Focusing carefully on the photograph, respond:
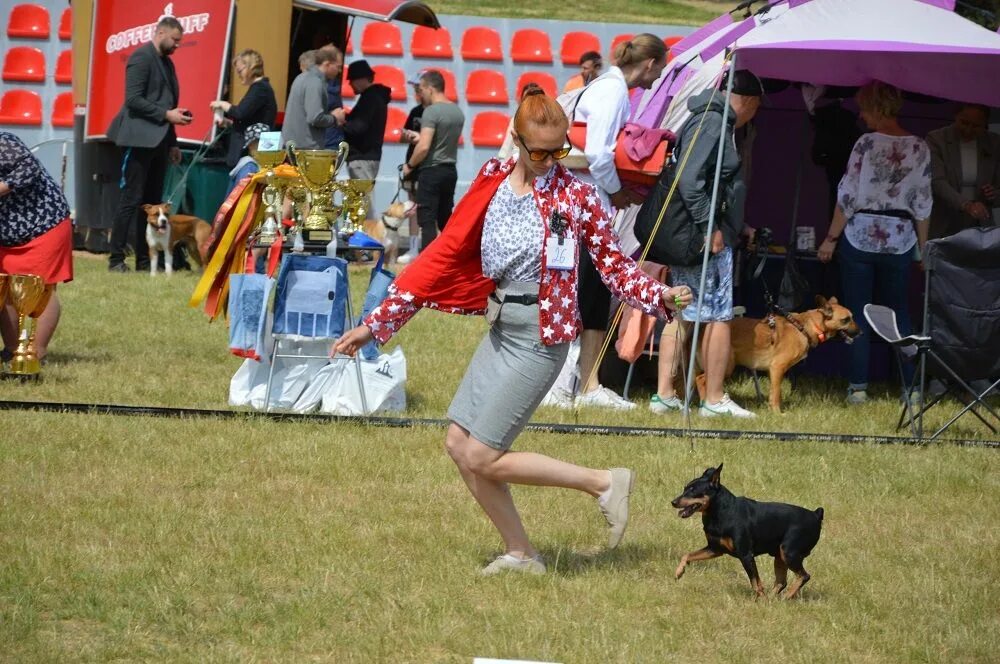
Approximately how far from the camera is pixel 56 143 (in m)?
16.8

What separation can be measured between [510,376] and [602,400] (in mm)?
3409

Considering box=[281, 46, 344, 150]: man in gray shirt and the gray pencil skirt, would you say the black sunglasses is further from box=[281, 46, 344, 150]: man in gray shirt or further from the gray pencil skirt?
box=[281, 46, 344, 150]: man in gray shirt

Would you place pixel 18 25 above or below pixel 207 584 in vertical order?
above

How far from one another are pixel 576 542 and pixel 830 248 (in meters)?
3.70

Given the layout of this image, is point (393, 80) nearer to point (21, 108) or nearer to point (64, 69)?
point (64, 69)

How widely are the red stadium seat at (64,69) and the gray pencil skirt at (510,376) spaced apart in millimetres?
14924

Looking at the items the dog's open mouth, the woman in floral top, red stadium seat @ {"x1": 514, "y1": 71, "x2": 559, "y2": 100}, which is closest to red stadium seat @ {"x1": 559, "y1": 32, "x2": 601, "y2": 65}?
red stadium seat @ {"x1": 514, "y1": 71, "x2": 559, "y2": 100}

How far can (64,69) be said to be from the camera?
18406mm

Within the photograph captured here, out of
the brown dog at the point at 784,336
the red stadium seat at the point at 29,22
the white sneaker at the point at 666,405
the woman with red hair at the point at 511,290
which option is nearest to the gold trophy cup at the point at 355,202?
the white sneaker at the point at 666,405

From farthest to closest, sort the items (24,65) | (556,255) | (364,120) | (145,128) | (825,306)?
(24,65) < (364,120) < (145,128) < (825,306) < (556,255)

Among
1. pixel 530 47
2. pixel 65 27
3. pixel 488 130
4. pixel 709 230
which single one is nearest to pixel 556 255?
pixel 709 230

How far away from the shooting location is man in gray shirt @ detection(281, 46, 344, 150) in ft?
39.3

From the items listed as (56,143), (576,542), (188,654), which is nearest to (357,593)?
(188,654)

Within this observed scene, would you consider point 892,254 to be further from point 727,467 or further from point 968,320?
point 727,467
